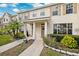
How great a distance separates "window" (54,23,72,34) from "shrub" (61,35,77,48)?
113mm

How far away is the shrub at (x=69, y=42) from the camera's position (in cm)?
277

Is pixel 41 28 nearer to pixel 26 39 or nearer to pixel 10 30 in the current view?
pixel 26 39

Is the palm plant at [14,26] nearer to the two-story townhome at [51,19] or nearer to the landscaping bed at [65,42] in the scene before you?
the two-story townhome at [51,19]

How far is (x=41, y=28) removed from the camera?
289cm

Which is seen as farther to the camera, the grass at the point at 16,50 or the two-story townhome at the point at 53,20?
the two-story townhome at the point at 53,20

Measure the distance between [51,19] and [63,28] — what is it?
27 centimetres

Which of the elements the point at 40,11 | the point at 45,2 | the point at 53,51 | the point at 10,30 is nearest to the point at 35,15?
the point at 40,11

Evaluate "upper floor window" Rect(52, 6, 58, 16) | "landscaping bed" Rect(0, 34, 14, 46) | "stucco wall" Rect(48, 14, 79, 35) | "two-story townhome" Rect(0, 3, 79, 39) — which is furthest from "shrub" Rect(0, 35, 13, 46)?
"upper floor window" Rect(52, 6, 58, 16)

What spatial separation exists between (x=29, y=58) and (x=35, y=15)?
76 cm

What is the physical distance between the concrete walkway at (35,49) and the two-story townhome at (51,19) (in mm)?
113

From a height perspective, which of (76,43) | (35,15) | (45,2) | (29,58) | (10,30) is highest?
(45,2)

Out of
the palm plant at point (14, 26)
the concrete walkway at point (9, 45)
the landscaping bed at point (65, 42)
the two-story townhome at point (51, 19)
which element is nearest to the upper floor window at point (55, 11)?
the two-story townhome at point (51, 19)

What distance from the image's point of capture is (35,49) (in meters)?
2.83

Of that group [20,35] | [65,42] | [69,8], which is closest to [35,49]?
[20,35]
